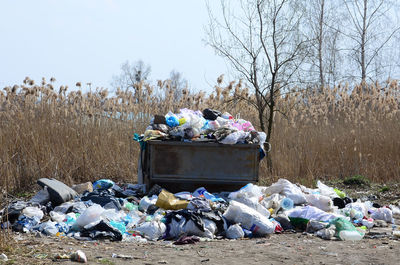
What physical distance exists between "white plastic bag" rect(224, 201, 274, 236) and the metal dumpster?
1883 millimetres

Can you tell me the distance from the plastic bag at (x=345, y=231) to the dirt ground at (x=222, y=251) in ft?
0.35

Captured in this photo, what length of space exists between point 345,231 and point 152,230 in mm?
2310

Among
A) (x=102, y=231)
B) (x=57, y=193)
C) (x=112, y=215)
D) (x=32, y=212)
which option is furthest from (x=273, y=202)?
(x=32, y=212)

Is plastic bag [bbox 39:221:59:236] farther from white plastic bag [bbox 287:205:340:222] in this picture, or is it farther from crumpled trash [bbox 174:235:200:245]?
white plastic bag [bbox 287:205:340:222]

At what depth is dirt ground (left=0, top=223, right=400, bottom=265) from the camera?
16.4 ft

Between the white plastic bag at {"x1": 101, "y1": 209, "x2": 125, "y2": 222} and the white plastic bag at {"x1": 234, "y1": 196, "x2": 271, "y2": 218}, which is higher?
the white plastic bag at {"x1": 234, "y1": 196, "x2": 271, "y2": 218}

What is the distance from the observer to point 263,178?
11.1 meters

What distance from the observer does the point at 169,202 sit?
24.2ft

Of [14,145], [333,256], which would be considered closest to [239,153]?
[333,256]

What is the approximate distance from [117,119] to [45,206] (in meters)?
4.00

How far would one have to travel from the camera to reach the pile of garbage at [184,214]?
6.55 meters

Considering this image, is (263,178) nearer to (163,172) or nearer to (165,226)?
(163,172)

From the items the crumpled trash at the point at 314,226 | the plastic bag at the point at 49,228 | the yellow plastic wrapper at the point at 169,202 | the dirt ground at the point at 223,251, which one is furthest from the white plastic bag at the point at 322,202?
the plastic bag at the point at 49,228

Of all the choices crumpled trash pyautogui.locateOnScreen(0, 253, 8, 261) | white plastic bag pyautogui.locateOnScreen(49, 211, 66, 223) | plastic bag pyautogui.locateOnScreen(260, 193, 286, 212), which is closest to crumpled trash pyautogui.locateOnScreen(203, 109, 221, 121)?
plastic bag pyautogui.locateOnScreen(260, 193, 286, 212)
